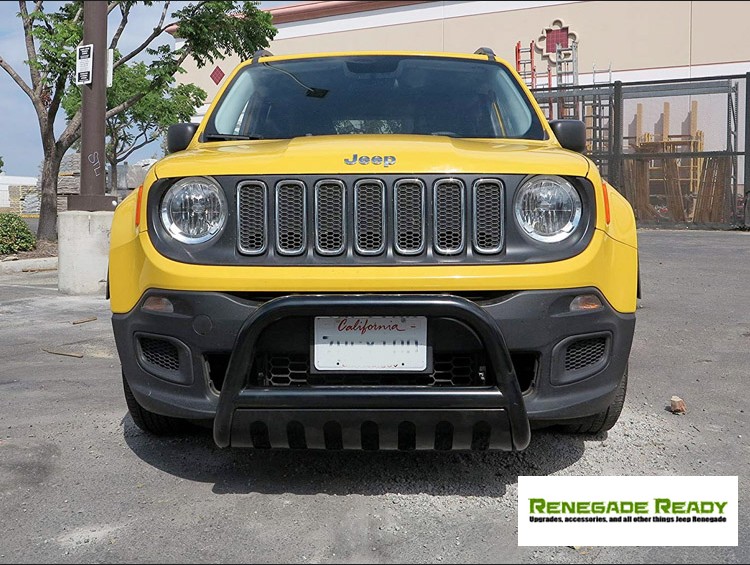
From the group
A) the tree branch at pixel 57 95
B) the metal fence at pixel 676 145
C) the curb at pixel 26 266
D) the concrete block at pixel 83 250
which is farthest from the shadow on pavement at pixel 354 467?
the metal fence at pixel 676 145

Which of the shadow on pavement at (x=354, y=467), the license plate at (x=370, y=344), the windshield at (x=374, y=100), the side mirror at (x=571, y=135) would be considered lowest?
the shadow on pavement at (x=354, y=467)

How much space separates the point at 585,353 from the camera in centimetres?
284

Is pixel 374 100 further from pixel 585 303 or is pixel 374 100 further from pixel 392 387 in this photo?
pixel 392 387

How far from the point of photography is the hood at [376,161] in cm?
278

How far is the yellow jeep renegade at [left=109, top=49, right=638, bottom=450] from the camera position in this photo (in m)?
2.65

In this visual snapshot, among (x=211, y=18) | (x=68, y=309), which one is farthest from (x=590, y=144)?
(x=68, y=309)

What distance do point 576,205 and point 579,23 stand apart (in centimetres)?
1748

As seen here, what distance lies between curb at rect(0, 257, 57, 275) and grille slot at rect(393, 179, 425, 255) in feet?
29.6

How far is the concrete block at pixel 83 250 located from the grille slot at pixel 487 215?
6295 mm

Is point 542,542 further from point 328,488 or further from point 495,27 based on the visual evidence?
point 495,27

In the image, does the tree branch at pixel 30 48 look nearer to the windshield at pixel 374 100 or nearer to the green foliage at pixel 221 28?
the green foliage at pixel 221 28

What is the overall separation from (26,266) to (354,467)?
8.84 m

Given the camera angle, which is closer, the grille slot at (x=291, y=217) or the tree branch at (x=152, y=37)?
the grille slot at (x=291, y=217)

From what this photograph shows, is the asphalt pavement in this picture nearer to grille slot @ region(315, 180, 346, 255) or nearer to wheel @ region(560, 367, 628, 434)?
wheel @ region(560, 367, 628, 434)
